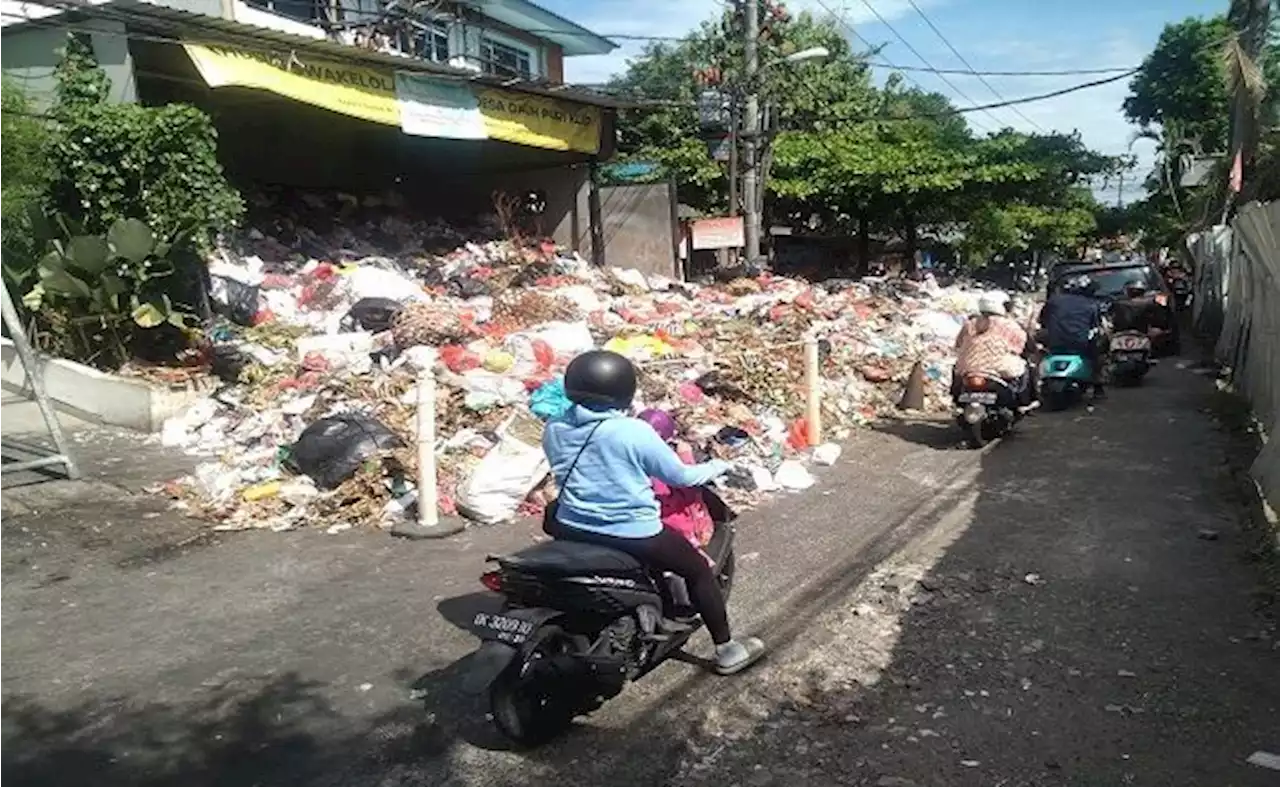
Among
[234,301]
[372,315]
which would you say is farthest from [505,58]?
[234,301]

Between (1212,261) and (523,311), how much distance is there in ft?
38.4

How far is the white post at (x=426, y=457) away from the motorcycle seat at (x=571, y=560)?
2952 millimetres

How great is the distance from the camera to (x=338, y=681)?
179 inches

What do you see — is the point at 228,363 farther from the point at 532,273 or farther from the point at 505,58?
the point at 505,58

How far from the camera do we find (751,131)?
1989cm

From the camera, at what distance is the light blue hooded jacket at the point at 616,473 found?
13.5 feet

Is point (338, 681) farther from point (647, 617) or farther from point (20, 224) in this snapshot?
point (20, 224)

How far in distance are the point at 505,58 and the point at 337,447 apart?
19659 millimetres

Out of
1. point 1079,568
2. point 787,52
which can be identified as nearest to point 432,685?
point 1079,568

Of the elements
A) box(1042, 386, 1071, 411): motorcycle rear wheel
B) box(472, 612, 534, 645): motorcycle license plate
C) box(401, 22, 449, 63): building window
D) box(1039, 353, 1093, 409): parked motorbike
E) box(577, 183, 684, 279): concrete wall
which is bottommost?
box(1042, 386, 1071, 411): motorcycle rear wheel

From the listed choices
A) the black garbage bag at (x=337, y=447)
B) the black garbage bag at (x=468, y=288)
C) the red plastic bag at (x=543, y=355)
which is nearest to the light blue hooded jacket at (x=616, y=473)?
the black garbage bag at (x=337, y=447)

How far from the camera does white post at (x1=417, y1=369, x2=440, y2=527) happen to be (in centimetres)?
684

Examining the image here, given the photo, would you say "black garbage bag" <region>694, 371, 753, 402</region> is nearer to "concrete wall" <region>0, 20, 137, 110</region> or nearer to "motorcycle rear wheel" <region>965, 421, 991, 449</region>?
"motorcycle rear wheel" <region>965, 421, 991, 449</region>

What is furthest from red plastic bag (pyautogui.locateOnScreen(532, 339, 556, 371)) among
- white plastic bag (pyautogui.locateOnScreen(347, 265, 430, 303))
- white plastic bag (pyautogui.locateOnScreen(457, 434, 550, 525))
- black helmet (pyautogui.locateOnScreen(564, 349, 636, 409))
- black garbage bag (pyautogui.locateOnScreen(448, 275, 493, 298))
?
black helmet (pyautogui.locateOnScreen(564, 349, 636, 409))
